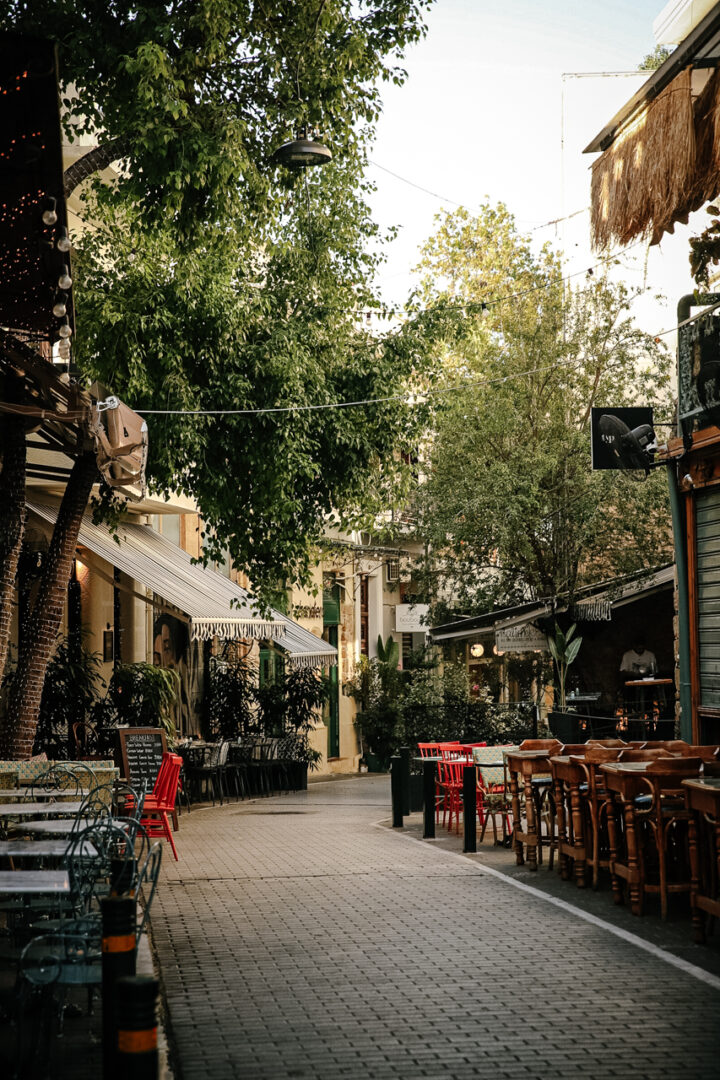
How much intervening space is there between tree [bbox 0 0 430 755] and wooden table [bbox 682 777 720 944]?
20.6 ft

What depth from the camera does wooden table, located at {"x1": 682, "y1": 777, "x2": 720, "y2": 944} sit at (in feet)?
27.6

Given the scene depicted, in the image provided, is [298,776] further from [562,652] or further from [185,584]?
[185,584]

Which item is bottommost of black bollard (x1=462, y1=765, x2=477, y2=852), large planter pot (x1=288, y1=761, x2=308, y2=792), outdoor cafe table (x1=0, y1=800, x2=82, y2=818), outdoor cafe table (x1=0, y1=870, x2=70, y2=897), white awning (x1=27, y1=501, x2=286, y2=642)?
large planter pot (x1=288, y1=761, x2=308, y2=792)

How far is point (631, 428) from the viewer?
15.5 meters

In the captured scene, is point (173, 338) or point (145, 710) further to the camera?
point (145, 710)

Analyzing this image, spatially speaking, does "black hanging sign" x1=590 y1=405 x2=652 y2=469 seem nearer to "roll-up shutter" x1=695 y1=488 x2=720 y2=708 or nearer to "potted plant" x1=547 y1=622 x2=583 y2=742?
"roll-up shutter" x1=695 y1=488 x2=720 y2=708

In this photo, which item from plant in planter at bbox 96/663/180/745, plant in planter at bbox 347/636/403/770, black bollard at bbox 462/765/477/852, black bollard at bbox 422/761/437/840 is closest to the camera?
black bollard at bbox 462/765/477/852

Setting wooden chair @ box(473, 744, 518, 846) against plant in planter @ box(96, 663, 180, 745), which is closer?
wooden chair @ box(473, 744, 518, 846)

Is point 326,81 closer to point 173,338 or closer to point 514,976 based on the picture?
point 173,338

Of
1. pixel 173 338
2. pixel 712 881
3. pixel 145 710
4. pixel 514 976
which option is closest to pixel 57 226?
pixel 514 976

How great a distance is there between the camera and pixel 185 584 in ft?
61.7

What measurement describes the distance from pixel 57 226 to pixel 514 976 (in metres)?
5.17

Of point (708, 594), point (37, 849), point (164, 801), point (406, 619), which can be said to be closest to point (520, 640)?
point (708, 594)

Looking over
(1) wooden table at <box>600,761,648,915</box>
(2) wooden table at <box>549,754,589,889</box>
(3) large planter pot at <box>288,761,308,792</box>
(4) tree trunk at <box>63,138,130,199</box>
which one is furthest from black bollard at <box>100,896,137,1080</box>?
(3) large planter pot at <box>288,761,308,792</box>
